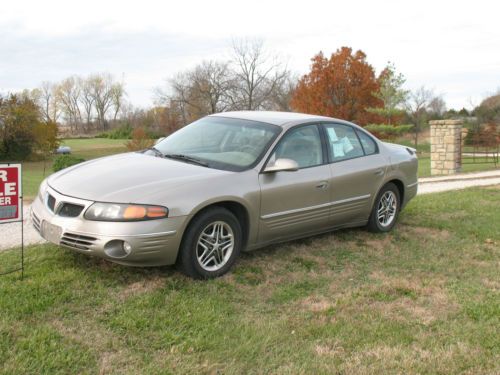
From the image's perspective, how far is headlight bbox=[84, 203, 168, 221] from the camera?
4.16m

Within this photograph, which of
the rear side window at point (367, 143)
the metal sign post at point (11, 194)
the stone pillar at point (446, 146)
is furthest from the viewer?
the stone pillar at point (446, 146)

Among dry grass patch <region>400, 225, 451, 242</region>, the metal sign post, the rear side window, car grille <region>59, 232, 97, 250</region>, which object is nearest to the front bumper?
car grille <region>59, 232, 97, 250</region>

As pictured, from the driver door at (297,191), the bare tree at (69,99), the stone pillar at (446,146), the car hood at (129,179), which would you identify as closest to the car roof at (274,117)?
the driver door at (297,191)

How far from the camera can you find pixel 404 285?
4715mm

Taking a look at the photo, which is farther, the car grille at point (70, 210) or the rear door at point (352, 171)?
the rear door at point (352, 171)

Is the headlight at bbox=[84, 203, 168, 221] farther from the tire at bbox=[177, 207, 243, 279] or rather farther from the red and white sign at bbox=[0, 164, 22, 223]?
the red and white sign at bbox=[0, 164, 22, 223]

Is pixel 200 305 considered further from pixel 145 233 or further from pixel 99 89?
pixel 99 89

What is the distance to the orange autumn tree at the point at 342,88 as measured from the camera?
46.7 m

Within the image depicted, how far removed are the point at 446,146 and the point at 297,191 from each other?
54.2ft

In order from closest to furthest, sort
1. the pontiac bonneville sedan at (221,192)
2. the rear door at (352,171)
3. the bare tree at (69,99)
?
1. the pontiac bonneville sedan at (221,192)
2. the rear door at (352,171)
3. the bare tree at (69,99)

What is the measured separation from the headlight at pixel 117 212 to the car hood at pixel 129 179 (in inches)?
1.8

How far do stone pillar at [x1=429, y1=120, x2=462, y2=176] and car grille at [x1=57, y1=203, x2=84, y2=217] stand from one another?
1796 centimetres

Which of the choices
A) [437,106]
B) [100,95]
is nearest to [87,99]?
[100,95]

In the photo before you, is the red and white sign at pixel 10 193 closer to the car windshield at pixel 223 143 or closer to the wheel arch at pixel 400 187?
the car windshield at pixel 223 143
